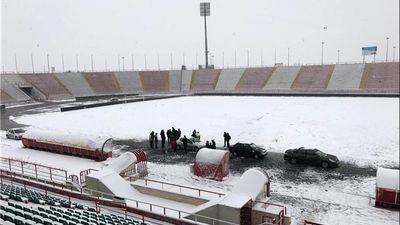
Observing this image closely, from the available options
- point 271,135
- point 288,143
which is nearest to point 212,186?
point 288,143

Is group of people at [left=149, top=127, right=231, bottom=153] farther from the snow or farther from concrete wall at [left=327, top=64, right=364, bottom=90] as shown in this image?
concrete wall at [left=327, top=64, right=364, bottom=90]

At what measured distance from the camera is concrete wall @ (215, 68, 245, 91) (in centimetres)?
7038

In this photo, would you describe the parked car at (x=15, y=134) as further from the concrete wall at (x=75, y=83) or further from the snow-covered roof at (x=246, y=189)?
the concrete wall at (x=75, y=83)

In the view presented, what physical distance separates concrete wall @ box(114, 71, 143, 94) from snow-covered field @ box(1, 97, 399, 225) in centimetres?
2094

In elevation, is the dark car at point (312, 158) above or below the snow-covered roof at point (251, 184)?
below

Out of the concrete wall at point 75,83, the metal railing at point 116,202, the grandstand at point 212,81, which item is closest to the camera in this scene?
the metal railing at point 116,202

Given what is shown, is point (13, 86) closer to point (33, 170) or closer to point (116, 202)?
point (33, 170)

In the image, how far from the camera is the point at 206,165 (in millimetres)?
18234

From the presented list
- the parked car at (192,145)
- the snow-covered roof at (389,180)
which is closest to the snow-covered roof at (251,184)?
the snow-covered roof at (389,180)

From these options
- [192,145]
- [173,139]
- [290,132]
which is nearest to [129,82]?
[290,132]

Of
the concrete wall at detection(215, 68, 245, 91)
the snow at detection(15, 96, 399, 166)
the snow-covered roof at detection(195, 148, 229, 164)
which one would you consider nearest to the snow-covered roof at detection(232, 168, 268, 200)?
the snow-covered roof at detection(195, 148, 229, 164)

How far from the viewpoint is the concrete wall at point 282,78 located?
65.1 m

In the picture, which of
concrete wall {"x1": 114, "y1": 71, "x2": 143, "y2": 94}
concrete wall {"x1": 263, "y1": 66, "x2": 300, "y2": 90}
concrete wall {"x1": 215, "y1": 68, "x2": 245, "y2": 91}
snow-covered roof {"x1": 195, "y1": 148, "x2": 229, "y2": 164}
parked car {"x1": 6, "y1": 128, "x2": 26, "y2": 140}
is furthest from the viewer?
concrete wall {"x1": 114, "y1": 71, "x2": 143, "y2": 94}

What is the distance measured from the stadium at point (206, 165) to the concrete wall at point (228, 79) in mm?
15868
